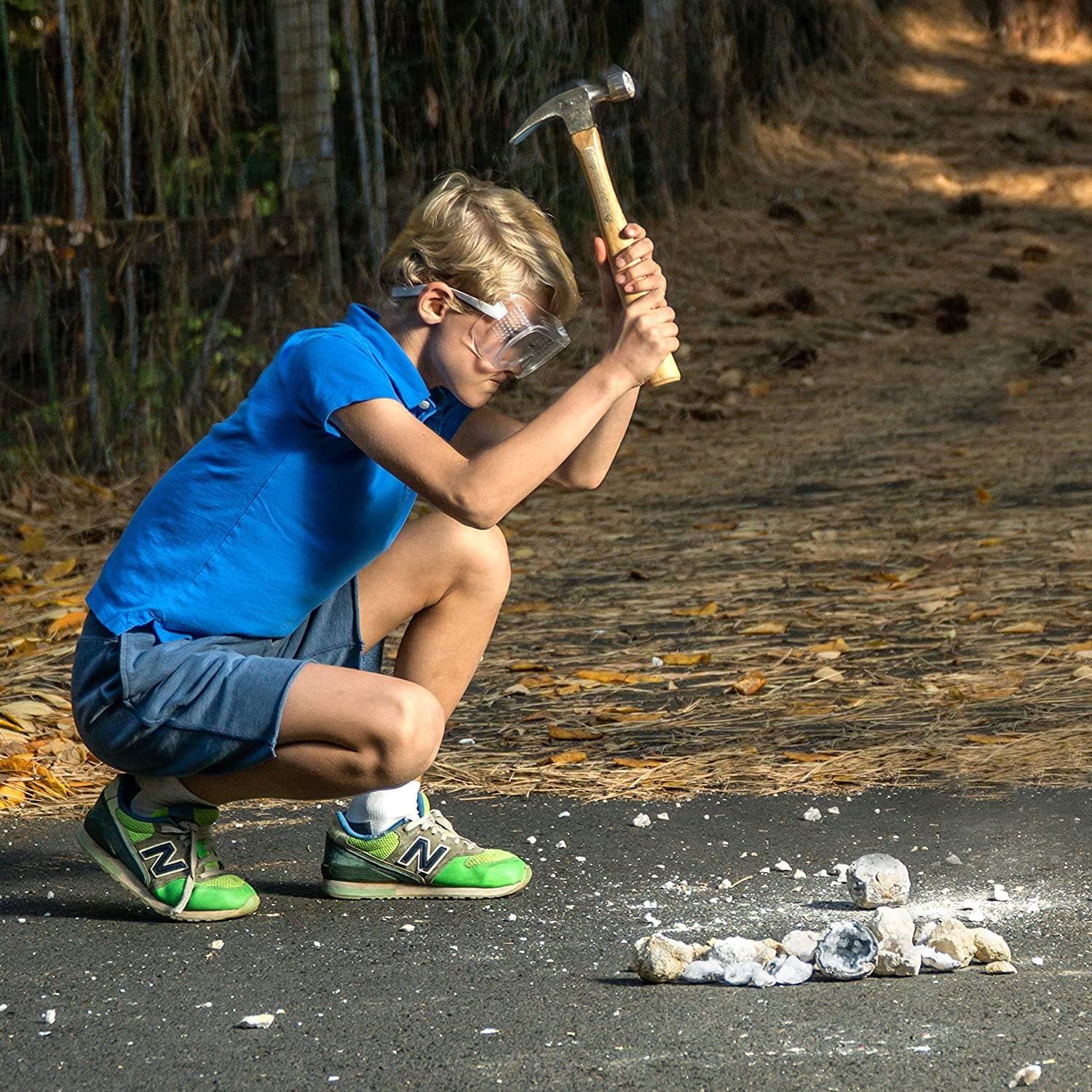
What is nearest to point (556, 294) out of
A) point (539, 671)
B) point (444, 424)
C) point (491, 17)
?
point (444, 424)

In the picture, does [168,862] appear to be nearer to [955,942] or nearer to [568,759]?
[568,759]

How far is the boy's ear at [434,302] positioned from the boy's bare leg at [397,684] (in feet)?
1.19

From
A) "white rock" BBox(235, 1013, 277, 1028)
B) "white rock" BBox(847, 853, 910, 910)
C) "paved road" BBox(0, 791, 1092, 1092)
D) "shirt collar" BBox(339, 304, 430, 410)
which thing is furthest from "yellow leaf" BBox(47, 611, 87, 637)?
"white rock" BBox(847, 853, 910, 910)

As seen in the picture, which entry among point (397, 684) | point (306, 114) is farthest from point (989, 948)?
point (306, 114)

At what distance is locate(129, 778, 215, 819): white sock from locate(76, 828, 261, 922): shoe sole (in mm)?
86

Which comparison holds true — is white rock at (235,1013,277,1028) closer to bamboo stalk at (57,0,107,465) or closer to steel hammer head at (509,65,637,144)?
steel hammer head at (509,65,637,144)

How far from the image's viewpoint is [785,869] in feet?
8.86

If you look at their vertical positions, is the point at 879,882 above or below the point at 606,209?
→ below

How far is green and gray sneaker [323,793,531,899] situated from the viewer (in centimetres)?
265

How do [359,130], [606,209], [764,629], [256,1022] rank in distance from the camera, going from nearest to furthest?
[256,1022]
[606,209]
[764,629]
[359,130]

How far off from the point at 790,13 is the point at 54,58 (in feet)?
20.7

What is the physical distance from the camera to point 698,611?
174 inches

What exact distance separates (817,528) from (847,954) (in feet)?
10.5

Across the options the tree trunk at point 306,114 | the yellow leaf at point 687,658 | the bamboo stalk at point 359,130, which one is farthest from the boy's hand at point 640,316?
the bamboo stalk at point 359,130
